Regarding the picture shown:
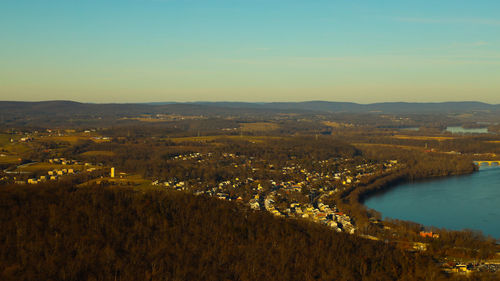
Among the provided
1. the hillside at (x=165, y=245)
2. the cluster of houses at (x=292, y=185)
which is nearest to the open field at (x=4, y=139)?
the cluster of houses at (x=292, y=185)

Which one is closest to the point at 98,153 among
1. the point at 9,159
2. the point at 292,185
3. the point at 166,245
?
the point at 9,159

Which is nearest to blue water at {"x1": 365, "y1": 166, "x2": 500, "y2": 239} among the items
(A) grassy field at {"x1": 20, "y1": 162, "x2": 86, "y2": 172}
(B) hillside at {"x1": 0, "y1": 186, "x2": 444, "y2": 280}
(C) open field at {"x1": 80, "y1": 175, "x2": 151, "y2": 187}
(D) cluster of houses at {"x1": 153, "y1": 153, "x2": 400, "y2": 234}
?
(D) cluster of houses at {"x1": 153, "y1": 153, "x2": 400, "y2": 234}

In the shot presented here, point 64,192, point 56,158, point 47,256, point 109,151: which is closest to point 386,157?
point 109,151

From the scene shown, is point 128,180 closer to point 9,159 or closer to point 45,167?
point 45,167

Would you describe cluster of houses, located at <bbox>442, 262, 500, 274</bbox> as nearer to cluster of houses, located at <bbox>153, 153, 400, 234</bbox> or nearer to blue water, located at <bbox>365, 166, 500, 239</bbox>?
cluster of houses, located at <bbox>153, 153, 400, 234</bbox>

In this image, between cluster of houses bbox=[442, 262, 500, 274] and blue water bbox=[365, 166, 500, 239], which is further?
blue water bbox=[365, 166, 500, 239]

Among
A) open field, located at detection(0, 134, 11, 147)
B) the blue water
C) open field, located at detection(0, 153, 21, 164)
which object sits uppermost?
open field, located at detection(0, 134, 11, 147)

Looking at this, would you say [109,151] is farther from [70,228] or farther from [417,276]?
[417,276]
